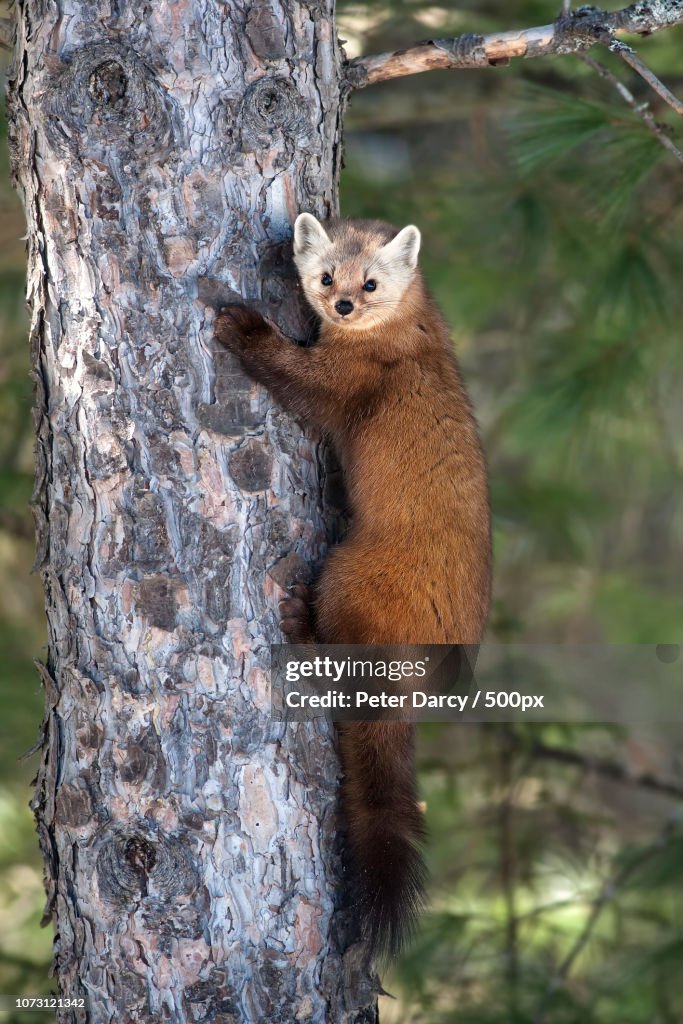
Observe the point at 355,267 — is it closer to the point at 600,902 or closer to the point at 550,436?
the point at 550,436

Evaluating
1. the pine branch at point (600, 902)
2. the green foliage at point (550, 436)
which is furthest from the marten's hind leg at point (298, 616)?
the pine branch at point (600, 902)

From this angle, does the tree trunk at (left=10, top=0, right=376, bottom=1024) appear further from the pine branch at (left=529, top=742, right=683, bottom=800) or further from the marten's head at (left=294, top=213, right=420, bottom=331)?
the pine branch at (left=529, top=742, right=683, bottom=800)

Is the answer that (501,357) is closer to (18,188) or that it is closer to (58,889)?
(18,188)

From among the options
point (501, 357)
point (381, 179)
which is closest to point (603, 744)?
point (501, 357)

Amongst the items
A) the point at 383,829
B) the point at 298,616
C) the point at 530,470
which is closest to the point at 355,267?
the point at 298,616

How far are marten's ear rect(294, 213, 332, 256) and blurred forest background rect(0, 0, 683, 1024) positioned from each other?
109 centimetres

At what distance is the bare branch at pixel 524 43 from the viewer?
2.66 metres

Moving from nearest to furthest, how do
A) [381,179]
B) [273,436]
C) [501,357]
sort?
[273,436], [381,179], [501,357]

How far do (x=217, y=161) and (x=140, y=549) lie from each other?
959mm

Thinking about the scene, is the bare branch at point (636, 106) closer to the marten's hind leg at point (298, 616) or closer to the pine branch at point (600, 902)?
the marten's hind leg at point (298, 616)

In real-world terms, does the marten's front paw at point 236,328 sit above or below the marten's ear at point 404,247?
below

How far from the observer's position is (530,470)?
6.42m

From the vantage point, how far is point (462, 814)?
607cm

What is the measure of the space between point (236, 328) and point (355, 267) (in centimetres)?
66
